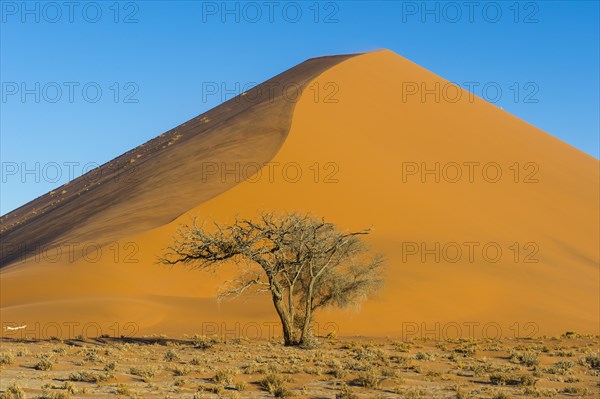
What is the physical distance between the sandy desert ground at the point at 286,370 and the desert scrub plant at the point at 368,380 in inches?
1.0

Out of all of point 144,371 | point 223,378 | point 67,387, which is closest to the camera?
point 67,387

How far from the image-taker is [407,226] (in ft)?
146

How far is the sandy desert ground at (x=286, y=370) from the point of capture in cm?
1512

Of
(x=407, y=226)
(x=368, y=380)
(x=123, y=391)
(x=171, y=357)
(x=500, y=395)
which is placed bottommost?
(x=123, y=391)

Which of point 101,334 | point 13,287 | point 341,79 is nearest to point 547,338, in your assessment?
point 101,334

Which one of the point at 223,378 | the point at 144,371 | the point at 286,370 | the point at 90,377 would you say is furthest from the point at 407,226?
the point at 90,377

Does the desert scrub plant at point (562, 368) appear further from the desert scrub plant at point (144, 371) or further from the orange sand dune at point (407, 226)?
the desert scrub plant at point (144, 371)

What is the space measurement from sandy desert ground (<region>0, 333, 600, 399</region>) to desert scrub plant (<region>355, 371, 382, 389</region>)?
25 millimetres

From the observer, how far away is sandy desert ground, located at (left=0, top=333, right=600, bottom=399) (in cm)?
1512

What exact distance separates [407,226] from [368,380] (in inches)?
1126

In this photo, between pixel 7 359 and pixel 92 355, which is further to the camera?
pixel 92 355

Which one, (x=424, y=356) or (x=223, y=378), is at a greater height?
(x=424, y=356)

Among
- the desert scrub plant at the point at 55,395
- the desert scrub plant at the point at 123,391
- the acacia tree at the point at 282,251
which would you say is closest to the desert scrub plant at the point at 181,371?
the desert scrub plant at the point at 123,391

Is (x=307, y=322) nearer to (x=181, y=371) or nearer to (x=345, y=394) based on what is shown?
(x=181, y=371)
